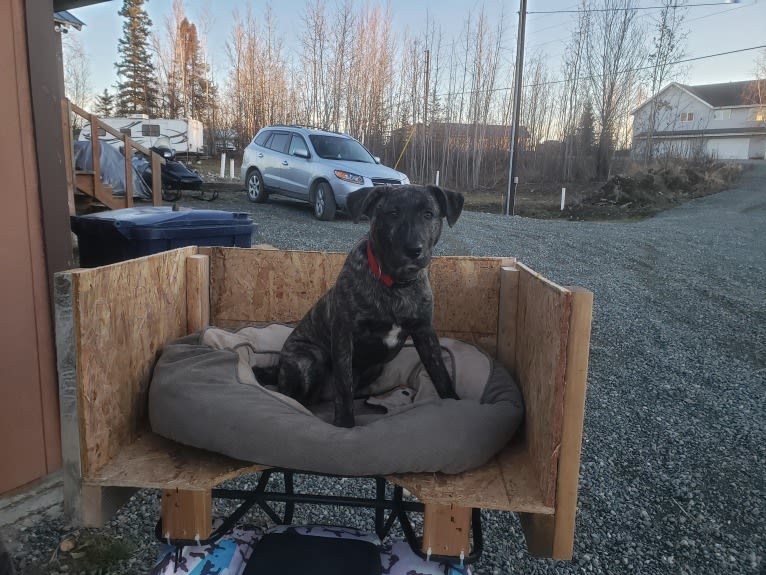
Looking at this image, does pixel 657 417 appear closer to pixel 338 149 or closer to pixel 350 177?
pixel 350 177

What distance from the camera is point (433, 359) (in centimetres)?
256

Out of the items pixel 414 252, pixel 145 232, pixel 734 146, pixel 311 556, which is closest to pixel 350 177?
pixel 145 232

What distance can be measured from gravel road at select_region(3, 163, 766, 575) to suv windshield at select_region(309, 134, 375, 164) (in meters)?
1.89

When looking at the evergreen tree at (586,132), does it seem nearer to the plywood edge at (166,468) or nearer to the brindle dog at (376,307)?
the brindle dog at (376,307)

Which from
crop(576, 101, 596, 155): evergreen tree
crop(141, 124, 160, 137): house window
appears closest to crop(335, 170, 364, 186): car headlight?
crop(576, 101, 596, 155): evergreen tree

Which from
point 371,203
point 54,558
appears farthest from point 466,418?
point 54,558

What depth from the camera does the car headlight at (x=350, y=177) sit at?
11.1 metres

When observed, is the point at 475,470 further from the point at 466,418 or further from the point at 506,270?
the point at 506,270

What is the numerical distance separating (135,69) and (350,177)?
3478cm

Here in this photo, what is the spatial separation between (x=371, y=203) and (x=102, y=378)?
1.37 m

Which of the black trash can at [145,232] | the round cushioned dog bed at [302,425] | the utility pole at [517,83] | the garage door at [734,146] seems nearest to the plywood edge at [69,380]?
the round cushioned dog bed at [302,425]

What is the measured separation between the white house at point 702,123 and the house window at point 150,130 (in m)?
23.3

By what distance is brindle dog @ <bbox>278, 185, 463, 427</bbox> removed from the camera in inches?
95.9

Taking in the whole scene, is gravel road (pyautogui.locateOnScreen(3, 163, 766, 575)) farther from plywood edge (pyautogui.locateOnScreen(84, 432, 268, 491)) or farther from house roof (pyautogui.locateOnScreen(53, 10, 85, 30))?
house roof (pyautogui.locateOnScreen(53, 10, 85, 30))
